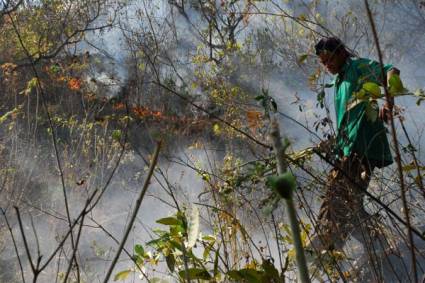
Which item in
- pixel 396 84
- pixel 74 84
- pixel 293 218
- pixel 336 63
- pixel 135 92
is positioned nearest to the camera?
pixel 293 218

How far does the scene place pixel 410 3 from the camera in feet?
29.9

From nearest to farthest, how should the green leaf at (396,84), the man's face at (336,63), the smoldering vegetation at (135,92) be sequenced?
the green leaf at (396,84) < the man's face at (336,63) < the smoldering vegetation at (135,92)

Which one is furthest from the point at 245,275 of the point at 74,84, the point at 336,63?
the point at 74,84

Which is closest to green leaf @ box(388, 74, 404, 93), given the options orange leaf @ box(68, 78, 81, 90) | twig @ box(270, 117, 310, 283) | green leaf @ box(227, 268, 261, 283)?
green leaf @ box(227, 268, 261, 283)

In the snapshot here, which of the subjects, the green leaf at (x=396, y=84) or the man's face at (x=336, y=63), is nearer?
the green leaf at (x=396, y=84)

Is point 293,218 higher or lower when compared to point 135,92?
lower

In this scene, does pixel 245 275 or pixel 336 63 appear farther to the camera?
pixel 336 63

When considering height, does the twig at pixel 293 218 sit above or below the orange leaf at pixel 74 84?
below

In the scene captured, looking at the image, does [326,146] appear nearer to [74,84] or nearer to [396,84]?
[396,84]

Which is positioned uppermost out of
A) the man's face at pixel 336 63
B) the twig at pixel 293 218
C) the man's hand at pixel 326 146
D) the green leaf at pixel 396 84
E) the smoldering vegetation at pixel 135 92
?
the smoldering vegetation at pixel 135 92

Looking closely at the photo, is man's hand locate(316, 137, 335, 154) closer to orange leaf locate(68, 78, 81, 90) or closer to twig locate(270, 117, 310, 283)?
twig locate(270, 117, 310, 283)

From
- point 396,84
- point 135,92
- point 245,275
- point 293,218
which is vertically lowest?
point 293,218

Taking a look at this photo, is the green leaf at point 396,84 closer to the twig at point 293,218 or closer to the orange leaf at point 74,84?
the twig at point 293,218

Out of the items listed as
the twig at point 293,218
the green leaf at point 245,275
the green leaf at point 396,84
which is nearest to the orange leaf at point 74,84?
the green leaf at point 245,275
